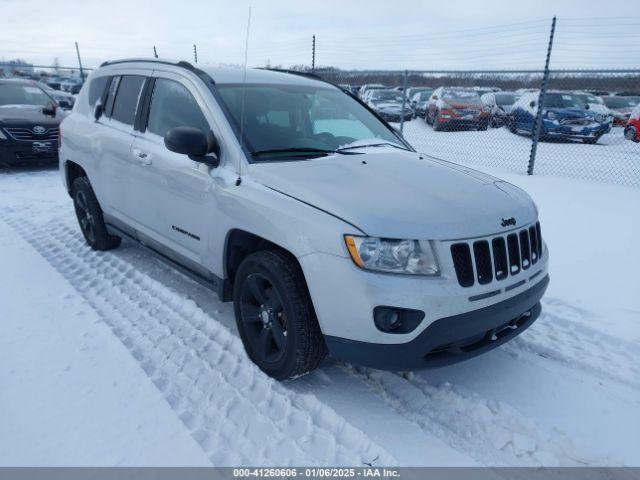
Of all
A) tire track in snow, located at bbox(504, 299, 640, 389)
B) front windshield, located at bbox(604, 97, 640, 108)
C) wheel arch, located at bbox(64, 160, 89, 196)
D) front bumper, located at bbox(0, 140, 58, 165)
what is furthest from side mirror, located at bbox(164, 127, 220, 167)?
front windshield, located at bbox(604, 97, 640, 108)

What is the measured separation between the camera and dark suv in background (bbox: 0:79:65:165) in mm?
8336

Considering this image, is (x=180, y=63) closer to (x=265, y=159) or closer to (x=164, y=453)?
(x=265, y=159)

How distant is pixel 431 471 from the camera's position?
2156 millimetres

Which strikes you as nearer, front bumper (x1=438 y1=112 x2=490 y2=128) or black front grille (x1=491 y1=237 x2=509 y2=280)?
black front grille (x1=491 y1=237 x2=509 y2=280)

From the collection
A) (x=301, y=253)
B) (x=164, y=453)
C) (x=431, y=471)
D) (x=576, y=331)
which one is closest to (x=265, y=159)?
(x=301, y=253)

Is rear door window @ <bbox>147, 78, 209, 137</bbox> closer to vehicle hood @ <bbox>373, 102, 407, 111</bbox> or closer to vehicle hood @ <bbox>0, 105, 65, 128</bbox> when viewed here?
vehicle hood @ <bbox>0, 105, 65, 128</bbox>

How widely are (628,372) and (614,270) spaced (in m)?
1.88

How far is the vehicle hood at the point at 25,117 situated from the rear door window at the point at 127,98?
219 inches

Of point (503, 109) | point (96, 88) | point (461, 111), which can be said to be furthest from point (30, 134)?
point (503, 109)

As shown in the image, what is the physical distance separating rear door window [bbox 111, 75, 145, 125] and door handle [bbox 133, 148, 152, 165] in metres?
0.37

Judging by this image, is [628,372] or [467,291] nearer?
[467,291]

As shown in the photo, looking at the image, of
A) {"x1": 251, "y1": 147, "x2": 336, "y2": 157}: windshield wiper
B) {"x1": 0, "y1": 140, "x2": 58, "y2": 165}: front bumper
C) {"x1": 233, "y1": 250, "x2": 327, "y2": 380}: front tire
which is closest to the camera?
{"x1": 233, "y1": 250, "x2": 327, "y2": 380}: front tire

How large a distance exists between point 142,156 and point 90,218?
1568 mm

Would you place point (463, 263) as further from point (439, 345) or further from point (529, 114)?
point (529, 114)
